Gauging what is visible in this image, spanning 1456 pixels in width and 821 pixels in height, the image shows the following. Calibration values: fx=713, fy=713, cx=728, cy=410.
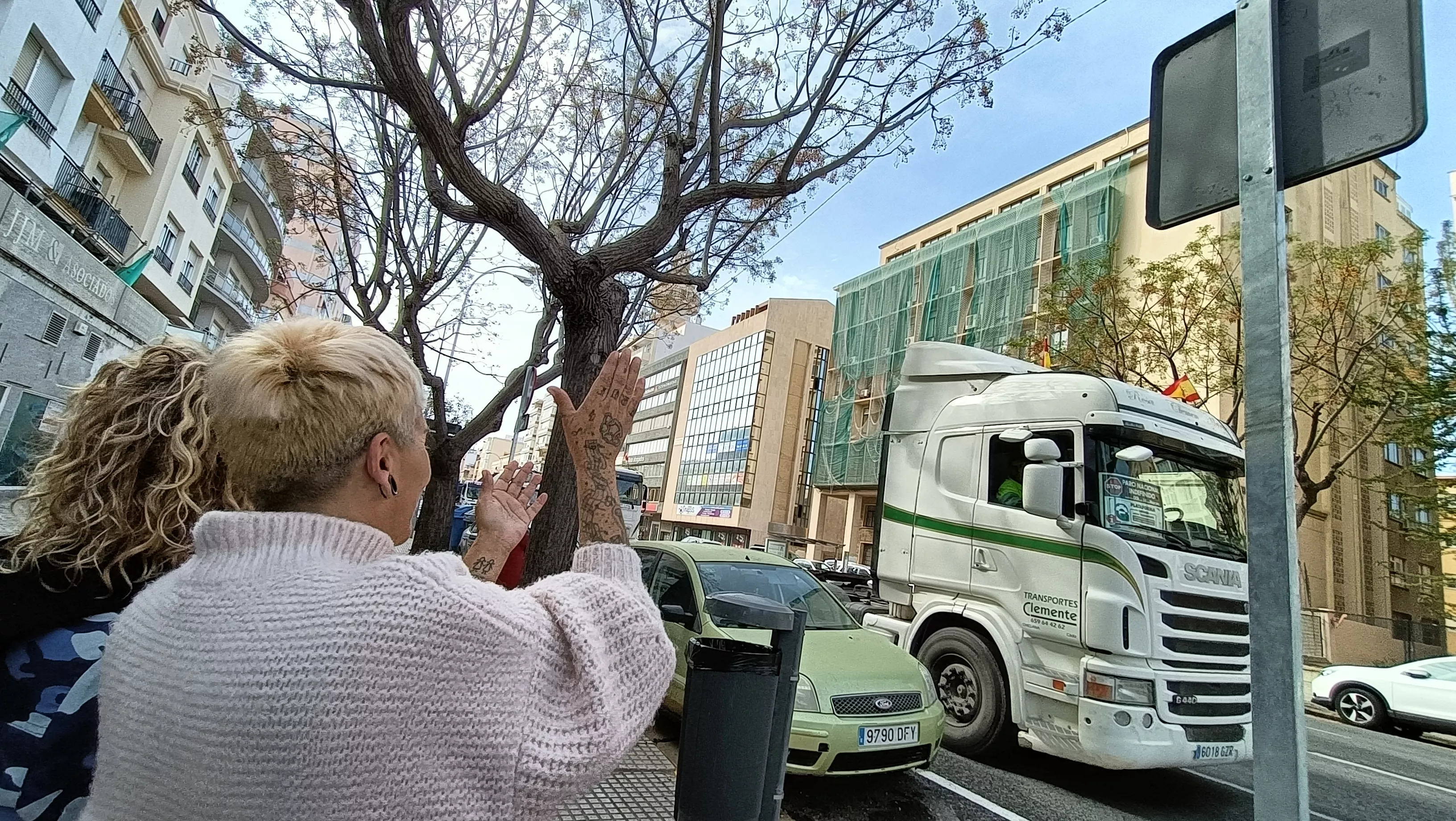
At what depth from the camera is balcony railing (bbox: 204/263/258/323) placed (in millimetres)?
26562

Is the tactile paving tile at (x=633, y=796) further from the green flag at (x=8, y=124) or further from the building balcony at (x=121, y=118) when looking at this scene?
the building balcony at (x=121, y=118)

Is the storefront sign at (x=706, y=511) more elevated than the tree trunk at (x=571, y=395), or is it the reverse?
the storefront sign at (x=706, y=511)

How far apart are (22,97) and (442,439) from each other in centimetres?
1080

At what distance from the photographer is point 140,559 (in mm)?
1422

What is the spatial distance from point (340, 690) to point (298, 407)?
0.45m

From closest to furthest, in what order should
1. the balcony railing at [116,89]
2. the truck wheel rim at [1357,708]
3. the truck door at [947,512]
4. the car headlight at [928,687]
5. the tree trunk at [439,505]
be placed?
the car headlight at [928,687] < the truck door at [947,512] < the tree trunk at [439,505] < the truck wheel rim at [1357,708] < the balcony railing at [116,89]

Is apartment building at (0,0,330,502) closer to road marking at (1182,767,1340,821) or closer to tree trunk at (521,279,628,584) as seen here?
tree trunk at (521,279,628,584)

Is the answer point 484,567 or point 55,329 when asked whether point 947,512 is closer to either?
point 484,567

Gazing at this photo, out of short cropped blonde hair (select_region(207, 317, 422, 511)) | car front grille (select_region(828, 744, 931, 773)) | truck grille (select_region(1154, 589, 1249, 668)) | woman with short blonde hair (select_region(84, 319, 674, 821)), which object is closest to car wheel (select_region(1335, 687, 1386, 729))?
truck grille (select_region(1154, 589, 1249, 668))

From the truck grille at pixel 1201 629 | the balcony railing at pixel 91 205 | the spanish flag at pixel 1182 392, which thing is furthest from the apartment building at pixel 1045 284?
the balcony railing at pixel 91 205

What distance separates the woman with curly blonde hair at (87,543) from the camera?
1.28 metres

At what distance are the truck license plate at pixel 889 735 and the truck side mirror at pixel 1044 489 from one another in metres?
1.76

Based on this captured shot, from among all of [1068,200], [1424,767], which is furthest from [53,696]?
[1068,200]

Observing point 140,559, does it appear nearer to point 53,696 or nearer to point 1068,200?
point 53,696
